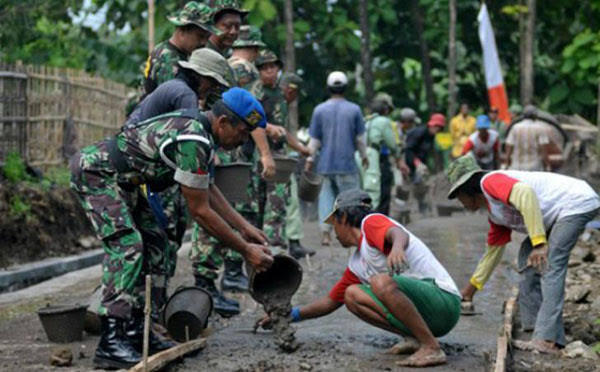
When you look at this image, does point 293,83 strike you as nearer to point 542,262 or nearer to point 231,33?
point 231,33

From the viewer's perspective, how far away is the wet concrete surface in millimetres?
6473

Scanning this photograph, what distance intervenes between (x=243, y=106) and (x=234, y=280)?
3398 mm

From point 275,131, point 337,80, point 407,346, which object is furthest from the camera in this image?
point 337,80

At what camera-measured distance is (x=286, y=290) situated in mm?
7156

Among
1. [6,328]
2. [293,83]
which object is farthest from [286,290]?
[293,83]

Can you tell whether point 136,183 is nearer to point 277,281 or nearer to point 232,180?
point 277,281

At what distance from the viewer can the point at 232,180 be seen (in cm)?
798

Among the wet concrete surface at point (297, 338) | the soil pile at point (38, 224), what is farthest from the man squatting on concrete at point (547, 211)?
the soil pile at point (38, 224)

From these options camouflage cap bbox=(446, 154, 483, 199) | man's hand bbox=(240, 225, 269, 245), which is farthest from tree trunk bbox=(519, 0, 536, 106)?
man's hand bbox=(240, 225, 269, 245)

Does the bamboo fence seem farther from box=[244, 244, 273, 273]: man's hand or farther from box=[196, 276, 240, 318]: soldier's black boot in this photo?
box=[244, 244, 273, 273]: man's hand

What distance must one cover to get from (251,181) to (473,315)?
2282 millimetres

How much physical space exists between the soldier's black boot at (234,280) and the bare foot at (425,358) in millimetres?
3129

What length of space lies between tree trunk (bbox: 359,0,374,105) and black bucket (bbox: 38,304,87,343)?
18.3 m

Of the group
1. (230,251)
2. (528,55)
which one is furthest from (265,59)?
(528,55)
